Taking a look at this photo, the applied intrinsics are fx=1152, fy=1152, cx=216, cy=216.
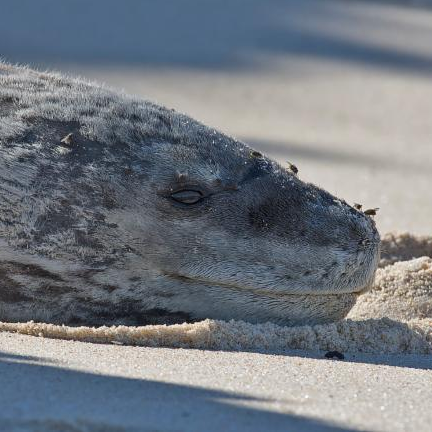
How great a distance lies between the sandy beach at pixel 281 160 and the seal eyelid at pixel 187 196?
0.51 meters

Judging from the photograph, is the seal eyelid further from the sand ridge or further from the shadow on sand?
the shadow on sand

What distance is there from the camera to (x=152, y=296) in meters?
4.32

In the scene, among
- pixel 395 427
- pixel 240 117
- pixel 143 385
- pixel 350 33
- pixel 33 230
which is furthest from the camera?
pixel 350 33

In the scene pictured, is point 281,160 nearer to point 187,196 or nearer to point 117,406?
point 187,196

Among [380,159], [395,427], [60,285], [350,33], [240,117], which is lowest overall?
[395,427]

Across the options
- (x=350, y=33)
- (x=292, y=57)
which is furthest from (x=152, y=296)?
(x=350, y=33)

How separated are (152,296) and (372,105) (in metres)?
7.62

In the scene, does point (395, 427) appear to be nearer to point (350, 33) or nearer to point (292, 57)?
point (292, 57)

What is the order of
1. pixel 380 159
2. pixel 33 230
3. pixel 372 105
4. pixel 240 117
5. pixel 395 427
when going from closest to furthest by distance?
1. pixel 395 427
2. pixel 33 230
3. pixel 380 159
4. pixel 240 117
5. pixel 372 105

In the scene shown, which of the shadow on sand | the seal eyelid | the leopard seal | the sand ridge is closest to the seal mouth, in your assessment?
the leopard seal

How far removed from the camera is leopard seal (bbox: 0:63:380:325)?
426 cm

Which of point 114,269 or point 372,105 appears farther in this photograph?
point 372,105

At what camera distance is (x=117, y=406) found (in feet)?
10.3

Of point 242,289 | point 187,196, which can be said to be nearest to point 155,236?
point 187,196
